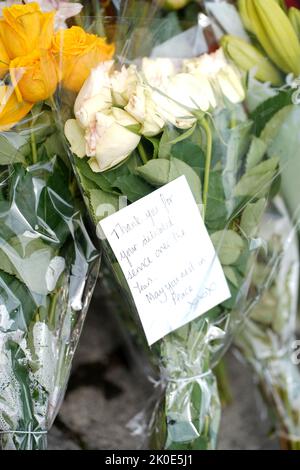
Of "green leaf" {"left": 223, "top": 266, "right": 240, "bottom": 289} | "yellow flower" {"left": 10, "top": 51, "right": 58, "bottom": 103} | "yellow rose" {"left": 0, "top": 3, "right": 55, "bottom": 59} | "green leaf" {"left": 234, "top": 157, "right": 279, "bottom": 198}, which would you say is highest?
"yellow rose" {"left": 0, "top": 3, "right": 55, "bottom": 59}

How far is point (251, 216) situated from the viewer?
86cm

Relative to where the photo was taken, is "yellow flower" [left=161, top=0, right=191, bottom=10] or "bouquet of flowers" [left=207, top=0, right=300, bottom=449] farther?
"yellow flower" [left=161, top=0, right=191, bottom=10]

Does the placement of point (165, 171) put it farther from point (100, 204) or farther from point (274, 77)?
point (274, 77)

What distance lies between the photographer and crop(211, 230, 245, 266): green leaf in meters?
0.85

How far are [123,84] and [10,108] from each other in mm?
139

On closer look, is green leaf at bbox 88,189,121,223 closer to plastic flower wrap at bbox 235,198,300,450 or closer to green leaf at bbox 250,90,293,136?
green leaf at bbox 250,90,293,136

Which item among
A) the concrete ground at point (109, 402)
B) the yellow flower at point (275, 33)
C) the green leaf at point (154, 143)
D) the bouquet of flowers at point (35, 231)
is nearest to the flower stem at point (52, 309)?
the bouquet of flowers at point (35, 231)

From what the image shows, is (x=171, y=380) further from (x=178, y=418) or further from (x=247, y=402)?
(x=247, y=402)

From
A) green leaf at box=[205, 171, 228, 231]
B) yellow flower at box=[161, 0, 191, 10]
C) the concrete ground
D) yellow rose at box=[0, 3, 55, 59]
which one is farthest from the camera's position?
the concrete ground

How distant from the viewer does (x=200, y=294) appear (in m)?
0.84

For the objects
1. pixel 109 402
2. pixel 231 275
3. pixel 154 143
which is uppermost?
pixel 154 143

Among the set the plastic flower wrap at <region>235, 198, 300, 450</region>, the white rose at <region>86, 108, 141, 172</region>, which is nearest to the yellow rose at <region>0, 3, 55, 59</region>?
the white rose at <region>86, 108, 141, 172</region>

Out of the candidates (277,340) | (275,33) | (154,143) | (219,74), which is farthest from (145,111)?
(277,340)

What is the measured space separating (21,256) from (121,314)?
1.40 ft
